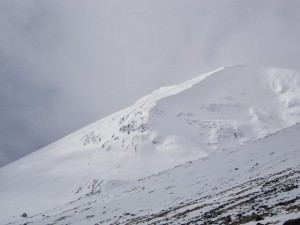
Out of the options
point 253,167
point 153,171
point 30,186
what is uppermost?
point 30,186

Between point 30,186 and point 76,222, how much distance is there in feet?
444

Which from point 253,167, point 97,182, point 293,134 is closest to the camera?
point 253,167

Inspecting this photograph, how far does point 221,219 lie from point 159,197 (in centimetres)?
4015

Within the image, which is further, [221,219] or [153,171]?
[153,171]

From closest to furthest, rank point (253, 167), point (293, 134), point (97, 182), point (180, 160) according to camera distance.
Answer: point (253, 167), point (293, 134), point (97, 182), point (180, 160)

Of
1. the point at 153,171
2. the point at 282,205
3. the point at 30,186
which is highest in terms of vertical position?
the point at 30,186

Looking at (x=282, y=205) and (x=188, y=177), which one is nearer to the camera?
(x=282, y=205)

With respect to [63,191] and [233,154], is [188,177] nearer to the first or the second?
[233,154]

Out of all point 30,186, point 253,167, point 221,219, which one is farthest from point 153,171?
point 221,219

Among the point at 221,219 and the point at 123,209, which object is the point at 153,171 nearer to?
the point at 123,209

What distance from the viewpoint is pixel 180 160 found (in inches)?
7470

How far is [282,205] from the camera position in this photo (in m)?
23.6

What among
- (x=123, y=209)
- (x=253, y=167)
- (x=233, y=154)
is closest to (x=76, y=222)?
(x=123, y=209)

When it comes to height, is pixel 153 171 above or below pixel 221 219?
above
